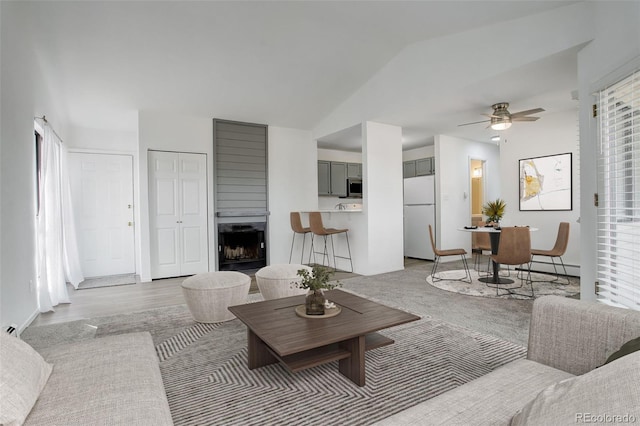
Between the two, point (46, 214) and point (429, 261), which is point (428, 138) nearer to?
point (429, 261)

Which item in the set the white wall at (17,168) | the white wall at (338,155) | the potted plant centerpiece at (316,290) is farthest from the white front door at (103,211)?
the potted plant centerpiece at (316,290)

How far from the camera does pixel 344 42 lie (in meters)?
4.25

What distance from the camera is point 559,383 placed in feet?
2.81

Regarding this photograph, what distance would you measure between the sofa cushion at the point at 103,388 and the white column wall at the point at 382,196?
407cm

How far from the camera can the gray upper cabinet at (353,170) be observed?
7.88 metres

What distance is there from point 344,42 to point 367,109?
1286 millimetres

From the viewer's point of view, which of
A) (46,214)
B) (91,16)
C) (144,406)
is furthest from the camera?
(46,214)

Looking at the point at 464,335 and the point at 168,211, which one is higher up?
the point at 168,211

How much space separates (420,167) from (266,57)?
14.3 feet

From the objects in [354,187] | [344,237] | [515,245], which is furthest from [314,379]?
[354,187]

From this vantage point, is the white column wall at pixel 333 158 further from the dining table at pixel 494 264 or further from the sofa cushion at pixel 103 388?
the sofa cushion at pixel 103 388

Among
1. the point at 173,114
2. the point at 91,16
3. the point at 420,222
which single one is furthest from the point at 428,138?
the point at 91,16

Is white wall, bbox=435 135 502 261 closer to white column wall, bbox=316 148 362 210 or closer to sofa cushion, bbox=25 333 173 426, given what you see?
white column wall, bbox=316 148 362 210

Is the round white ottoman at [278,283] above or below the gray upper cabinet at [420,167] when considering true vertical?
below
